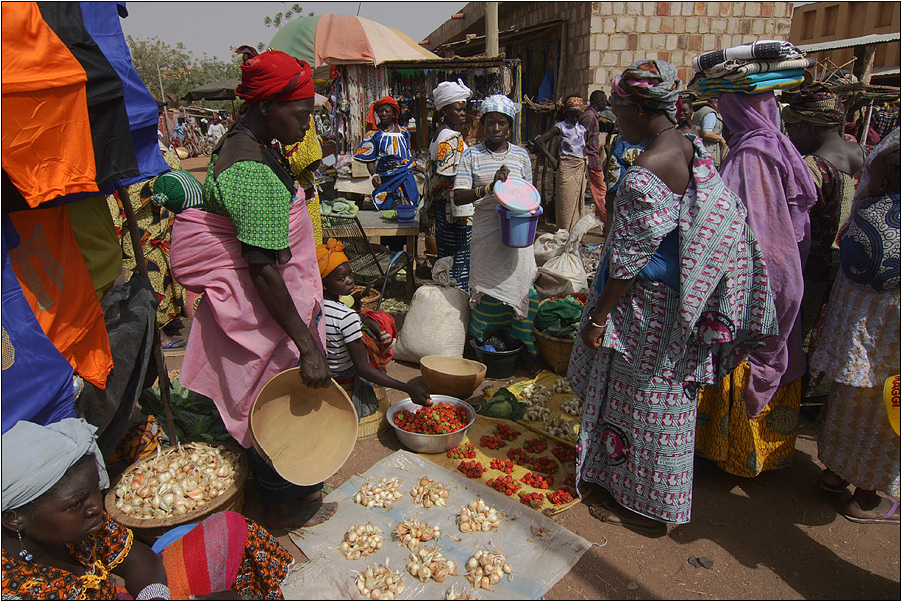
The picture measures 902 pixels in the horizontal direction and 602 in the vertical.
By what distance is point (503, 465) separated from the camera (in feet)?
10.6

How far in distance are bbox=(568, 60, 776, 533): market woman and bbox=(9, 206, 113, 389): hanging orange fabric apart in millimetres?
2202

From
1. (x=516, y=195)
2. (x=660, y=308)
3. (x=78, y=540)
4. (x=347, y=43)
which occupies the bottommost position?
(x=78, y=540)

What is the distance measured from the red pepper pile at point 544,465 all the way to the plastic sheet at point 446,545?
43 centimetres

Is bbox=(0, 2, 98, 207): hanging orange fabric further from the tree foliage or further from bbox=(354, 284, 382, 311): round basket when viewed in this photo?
the tree foliage

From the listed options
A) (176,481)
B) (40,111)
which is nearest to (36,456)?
(176,481)

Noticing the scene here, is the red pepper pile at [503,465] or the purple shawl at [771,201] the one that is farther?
the red pepper pile at [503,465]

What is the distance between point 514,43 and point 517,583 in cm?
1225

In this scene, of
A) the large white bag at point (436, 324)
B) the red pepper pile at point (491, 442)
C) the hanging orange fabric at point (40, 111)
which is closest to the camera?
the hanging orange fabric at point (40, 111)

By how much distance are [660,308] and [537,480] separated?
49.4 inches

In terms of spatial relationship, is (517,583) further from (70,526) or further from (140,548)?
(70,526)

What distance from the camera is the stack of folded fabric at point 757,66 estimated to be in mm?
2559

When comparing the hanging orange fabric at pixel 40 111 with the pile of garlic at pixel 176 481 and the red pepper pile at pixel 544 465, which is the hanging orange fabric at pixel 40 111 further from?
the red pepper pile at pixel 544 465

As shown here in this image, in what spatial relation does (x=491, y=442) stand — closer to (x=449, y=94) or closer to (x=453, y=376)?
(x=453, y=376)

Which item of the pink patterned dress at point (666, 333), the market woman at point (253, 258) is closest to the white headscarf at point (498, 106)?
the pink patterned dress at point (666, 333)
